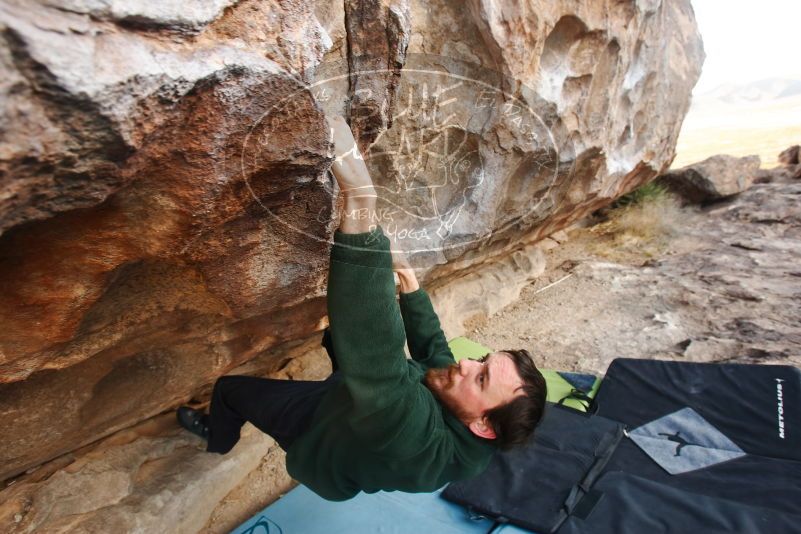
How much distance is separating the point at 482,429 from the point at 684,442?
5.39 feet

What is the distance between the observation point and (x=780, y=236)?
179 inches

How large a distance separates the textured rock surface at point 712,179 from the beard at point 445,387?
5.49 metres

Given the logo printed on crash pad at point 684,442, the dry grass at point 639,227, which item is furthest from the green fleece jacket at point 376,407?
the dry grass at point 639,227

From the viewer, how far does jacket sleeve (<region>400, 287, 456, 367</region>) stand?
5.03ft

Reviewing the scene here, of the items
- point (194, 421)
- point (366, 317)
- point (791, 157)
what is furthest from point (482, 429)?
point (791, 157)

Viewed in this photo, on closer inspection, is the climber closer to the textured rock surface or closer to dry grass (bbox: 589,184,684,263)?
dry grass (bbox: 589,184,684,263)

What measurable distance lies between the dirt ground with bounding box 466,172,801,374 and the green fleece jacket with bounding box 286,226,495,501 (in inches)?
80.8

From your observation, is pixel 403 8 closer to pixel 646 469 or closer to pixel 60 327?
pixel 60 327

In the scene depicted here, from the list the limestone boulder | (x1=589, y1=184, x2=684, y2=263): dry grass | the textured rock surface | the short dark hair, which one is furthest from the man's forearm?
the limestone boulder

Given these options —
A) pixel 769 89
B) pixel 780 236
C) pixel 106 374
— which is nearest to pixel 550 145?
pixel 106 374

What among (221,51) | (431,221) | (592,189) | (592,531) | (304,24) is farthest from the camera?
(592,189)

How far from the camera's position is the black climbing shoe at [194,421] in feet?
6.47

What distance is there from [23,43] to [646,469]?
2613 millimetres

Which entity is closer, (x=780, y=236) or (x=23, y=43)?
(x=23, y=43)
